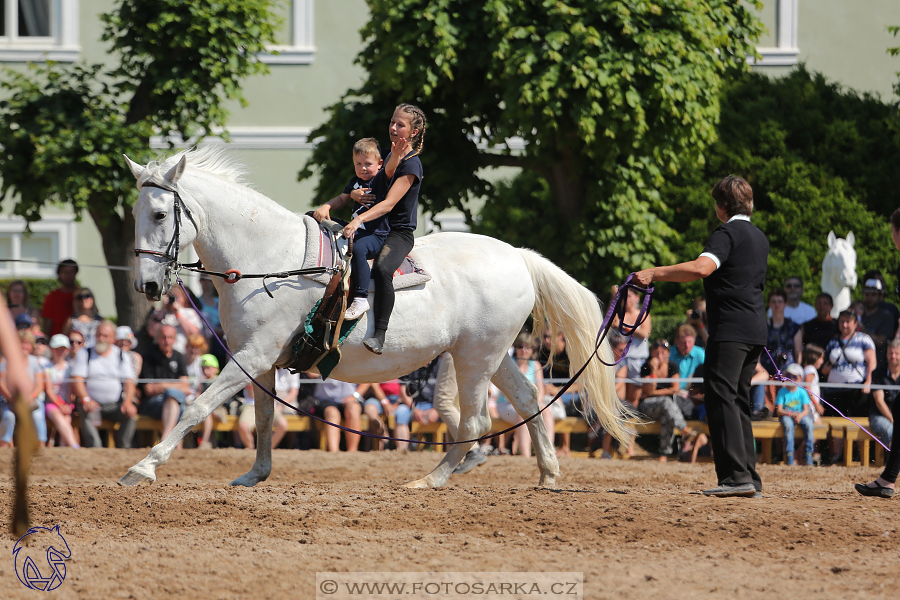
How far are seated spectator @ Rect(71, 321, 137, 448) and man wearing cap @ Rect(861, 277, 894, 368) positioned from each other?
25.6ft

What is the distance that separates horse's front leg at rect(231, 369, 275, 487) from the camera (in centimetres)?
668

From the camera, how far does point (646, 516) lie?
18.2 ft

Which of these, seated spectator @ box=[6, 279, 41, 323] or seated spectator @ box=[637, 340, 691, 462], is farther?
seated spectator @ box=[6, 279, 41, 323]

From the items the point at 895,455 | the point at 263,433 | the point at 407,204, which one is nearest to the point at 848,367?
the point at 895,455

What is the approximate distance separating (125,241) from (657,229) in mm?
6741

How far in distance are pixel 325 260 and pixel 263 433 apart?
1298mm

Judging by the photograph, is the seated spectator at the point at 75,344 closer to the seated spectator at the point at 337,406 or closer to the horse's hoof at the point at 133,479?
the seated spectator at the point at 337,406

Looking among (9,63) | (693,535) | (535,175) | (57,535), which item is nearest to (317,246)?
(57,535)

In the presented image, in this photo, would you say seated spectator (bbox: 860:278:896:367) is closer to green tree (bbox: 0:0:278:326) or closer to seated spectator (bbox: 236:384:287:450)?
seated spectator (bbox: 236:384:287:450)

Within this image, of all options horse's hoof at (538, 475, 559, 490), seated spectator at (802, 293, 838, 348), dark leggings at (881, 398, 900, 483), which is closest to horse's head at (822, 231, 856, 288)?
seated spectator at (802, 293, 838, 348)

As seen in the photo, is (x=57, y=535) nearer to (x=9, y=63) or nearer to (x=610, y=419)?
(x=610, y=419)

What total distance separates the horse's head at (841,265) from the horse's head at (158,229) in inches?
363

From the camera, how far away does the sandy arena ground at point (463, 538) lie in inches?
169

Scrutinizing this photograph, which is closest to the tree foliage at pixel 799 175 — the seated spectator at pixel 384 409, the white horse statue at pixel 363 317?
the seated spectator at pixel 384 409
